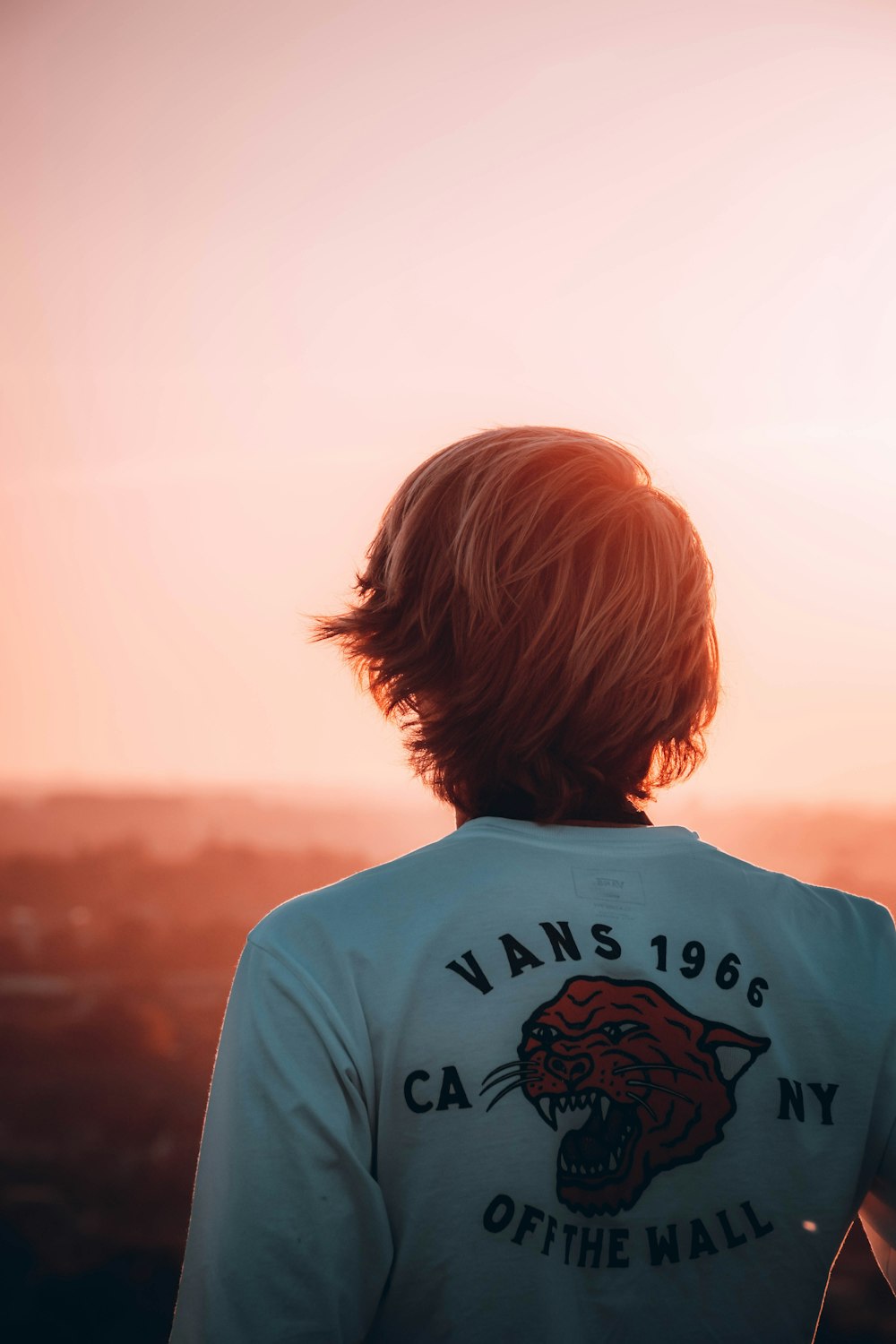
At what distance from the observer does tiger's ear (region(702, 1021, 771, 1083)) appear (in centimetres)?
79

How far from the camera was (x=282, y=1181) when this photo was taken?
0.73 meters

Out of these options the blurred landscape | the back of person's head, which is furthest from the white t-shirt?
the blurred landscape

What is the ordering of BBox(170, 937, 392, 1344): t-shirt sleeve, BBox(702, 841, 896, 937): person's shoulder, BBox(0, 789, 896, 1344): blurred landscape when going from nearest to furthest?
BBox(170, 937, 392, 1344): t-shirt sleeve → BBox(702, 841, 896, 937): person's shoulder → BBox(0, 789, 896, 1344): blurred landscape

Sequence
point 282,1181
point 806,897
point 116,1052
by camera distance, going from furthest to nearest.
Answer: point 116,1052 → point 806,897 → point 282,1181

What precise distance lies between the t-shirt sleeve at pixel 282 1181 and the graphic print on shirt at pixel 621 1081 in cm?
14

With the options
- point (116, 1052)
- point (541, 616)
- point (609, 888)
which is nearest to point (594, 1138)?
point (609, 888)

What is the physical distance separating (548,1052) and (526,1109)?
5cm

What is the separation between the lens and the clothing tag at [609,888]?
31.4 inches

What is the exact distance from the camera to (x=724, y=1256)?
2.60ft

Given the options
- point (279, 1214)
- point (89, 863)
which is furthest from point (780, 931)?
point (89, 863)

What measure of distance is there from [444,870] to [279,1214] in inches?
11.9

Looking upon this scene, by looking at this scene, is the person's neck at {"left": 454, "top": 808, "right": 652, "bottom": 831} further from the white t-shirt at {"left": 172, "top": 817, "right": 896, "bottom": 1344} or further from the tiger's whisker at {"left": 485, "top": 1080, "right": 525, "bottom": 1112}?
the tiger's whisker at {"left": 485, "top": 1080, "right": 525, "bottom": 1112}

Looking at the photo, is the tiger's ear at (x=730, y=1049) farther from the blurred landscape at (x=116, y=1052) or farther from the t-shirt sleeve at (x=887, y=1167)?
the blurred landscape at (x=116, y=1052)

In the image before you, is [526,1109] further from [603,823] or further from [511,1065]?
[603,823]
